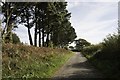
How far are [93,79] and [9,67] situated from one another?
593 cm

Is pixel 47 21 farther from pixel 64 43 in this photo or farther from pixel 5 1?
pixel 64 43

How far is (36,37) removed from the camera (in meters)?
50.9

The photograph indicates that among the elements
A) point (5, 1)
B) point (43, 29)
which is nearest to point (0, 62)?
point (5, 1)

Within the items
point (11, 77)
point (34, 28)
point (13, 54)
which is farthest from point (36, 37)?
point (11, 77)

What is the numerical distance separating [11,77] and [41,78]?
197cm

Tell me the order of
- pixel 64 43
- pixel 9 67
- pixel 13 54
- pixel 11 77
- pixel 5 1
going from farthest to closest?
pixel 64 43 < pixel 5 1 < pixel 13 54 < pixel 9 67 < pixel 11 77

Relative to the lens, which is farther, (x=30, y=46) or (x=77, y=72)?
(x=30, y=46)

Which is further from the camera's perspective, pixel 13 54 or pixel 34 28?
pixel 34 28

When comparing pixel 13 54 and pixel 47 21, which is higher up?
pixel 47 21

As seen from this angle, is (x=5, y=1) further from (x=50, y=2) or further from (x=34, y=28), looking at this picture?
(x=34, y=28)

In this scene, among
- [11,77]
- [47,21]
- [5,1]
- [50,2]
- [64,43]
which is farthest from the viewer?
[64,43]

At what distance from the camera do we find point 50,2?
4825 cm

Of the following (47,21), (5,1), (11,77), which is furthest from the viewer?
(47,21)

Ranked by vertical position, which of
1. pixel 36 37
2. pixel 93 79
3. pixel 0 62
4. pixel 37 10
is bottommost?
pixel 93 79
